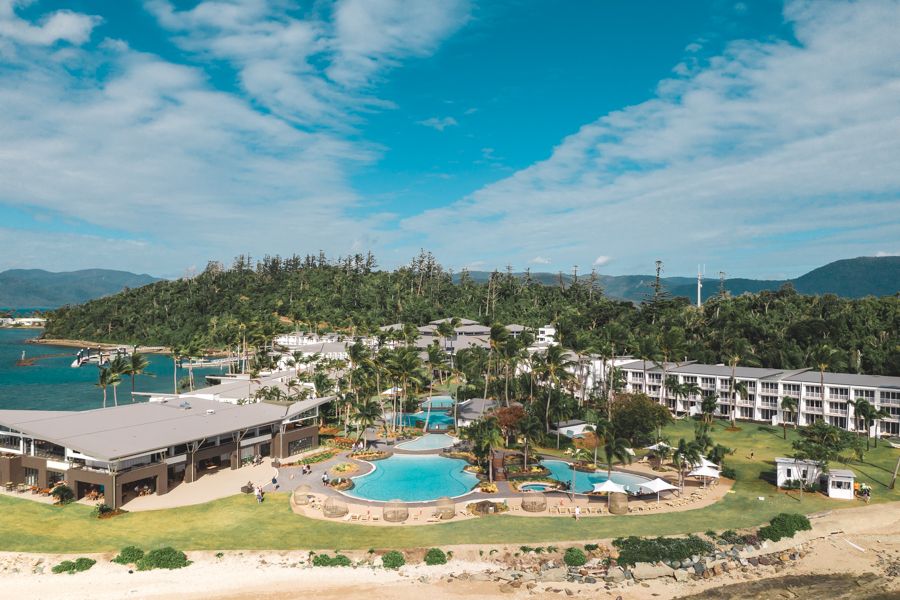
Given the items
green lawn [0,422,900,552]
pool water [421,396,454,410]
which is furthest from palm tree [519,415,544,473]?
pool water [421,396,454,410]

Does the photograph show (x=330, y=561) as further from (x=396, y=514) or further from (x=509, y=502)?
(x=509, y=502)

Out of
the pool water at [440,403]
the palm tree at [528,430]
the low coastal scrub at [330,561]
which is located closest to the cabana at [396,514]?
the low coastal scrub at [330,561]

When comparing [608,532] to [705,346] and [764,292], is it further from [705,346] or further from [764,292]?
[764,292]

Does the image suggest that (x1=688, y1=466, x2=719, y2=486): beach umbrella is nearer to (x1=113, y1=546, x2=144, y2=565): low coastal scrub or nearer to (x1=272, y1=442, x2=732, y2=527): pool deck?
(x1=272, y1=442, x2=732, y2=527): pool deck

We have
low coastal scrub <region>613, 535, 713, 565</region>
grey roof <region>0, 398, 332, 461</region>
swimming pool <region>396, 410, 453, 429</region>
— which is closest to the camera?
low coastal scrub <region>613, 535, 713, 565</region>

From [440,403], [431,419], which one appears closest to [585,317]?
[440,403]
